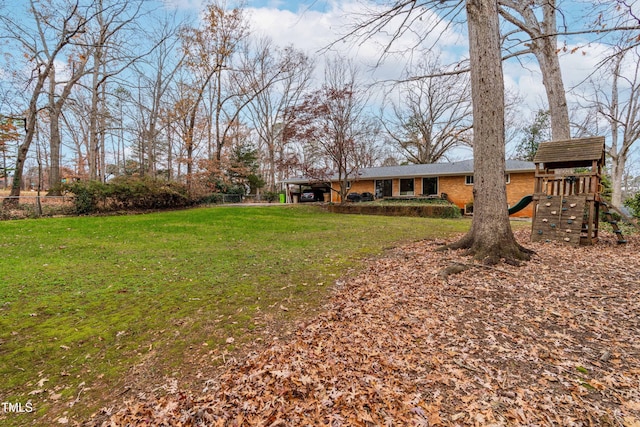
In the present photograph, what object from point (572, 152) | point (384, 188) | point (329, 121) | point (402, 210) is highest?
point (329, 121)

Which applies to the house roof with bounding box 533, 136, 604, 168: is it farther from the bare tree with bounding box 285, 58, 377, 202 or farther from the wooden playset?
the bare tree with bounding box 285, 58, 377, 202

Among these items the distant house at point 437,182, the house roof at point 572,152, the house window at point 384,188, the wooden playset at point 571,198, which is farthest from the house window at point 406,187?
the wooden playset at point 571,198

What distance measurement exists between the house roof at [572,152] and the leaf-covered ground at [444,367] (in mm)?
4288

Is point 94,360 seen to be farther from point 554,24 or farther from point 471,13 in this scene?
point 554,24

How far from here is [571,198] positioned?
682 cm

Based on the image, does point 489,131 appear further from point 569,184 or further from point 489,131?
point 569,184

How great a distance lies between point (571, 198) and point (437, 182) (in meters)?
14.6

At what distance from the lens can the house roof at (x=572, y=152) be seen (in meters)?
6.82

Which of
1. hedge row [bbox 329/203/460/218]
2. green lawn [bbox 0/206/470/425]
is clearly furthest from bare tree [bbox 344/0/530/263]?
hedge row [bbox 329/203/460/218]

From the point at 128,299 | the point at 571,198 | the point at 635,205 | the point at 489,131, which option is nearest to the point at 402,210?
the point at 635,205

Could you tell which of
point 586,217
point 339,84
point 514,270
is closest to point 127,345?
point 514,270

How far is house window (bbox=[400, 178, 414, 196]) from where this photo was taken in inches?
872

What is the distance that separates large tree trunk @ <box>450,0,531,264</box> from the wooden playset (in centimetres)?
237

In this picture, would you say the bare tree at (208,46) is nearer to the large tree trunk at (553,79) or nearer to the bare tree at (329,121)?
the bare tree at (329,121)
